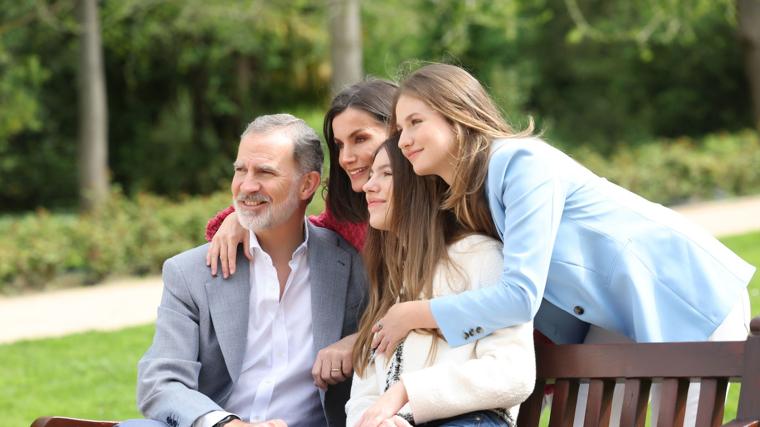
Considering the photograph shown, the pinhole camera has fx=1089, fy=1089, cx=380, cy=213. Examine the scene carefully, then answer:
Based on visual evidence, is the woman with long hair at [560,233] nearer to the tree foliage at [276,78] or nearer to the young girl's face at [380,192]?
the young girl's face at [380,192]

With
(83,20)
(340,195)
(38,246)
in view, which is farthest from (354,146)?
(83,20)

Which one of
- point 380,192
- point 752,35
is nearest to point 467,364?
point 380,192

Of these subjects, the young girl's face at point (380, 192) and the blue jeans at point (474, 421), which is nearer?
the blue jeans at point (474, 421)

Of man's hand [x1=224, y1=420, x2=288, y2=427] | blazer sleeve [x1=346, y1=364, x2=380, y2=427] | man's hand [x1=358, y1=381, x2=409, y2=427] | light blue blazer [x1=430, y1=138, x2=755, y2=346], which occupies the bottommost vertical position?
man's hand [x1=224, y1=420, x2=288, y2=427]

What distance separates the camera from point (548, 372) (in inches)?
126

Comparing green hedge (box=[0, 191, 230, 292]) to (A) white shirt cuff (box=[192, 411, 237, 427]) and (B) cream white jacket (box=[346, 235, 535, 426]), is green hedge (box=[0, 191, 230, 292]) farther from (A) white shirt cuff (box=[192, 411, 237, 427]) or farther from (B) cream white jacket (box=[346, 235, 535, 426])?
(B) cream white jacket (box=[346, 235, 535, 426])

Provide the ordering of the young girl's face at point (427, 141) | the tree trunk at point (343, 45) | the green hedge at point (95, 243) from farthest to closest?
the tree trunk at point (343, 45)
the green hedge at point (95, 243)
the young girl's face at point (427, 141)

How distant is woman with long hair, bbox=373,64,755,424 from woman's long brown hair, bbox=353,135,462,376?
2.4 inches

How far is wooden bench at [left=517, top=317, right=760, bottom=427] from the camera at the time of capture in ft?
9.23

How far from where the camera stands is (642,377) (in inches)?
119

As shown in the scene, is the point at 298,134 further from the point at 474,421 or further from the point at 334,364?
the point at 474,421

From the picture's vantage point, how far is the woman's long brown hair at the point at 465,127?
3.04 m

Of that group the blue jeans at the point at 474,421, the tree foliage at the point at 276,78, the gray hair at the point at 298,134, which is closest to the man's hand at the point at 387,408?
the blue jeans at the point at 474,421

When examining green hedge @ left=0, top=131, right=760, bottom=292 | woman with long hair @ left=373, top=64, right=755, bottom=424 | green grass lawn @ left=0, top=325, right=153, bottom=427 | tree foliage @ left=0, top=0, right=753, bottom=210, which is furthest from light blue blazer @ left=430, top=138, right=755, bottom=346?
tree foliage @ left=0, top=0, right=753, bottom=210
